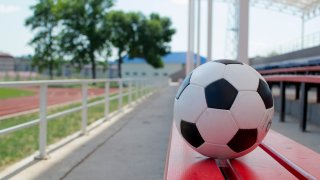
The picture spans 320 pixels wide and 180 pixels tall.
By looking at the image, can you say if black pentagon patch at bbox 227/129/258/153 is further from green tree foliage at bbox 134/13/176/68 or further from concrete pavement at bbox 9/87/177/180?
green tree foliage at bbox 134/13/176/68

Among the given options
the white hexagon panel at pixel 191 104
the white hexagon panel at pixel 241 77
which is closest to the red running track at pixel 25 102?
the white hexagon panel at pixel 191 104

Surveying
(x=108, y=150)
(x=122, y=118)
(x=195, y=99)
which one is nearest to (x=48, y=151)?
(x=108, y=150)

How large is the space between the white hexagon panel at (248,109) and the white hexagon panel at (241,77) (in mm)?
43

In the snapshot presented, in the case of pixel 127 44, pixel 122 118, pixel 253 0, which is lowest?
pixel 122 118

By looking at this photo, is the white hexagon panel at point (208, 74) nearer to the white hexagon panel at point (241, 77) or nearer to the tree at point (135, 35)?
the white hexagon panel at point (241, 77)

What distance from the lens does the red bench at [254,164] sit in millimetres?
2211

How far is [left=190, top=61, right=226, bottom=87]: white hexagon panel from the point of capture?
8.27 feet

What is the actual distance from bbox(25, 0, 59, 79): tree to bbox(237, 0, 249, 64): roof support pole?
133ft

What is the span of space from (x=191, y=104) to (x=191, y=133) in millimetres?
189

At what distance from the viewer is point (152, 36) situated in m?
44.2

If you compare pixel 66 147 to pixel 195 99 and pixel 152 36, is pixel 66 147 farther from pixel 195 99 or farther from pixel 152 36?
pixel 152 36

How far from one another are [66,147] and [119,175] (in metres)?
1.68

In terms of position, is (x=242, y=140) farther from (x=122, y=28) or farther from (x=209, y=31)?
(x=122, y=28)

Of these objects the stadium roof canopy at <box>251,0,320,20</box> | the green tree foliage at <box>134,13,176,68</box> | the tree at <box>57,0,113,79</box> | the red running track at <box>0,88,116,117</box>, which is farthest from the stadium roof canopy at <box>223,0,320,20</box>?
the red running track at <box>0,88,116,117</box>
